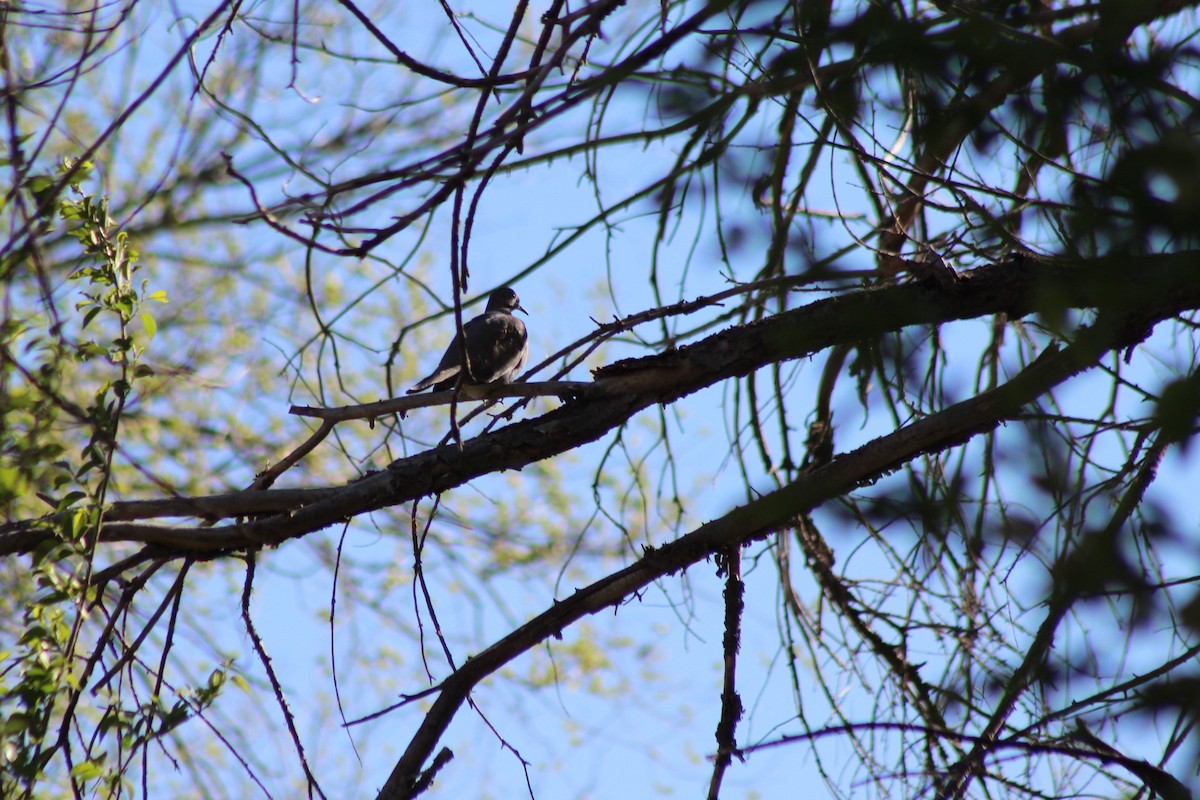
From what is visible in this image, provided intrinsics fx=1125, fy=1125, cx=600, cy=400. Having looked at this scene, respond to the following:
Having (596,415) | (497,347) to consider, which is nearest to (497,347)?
(497,347)

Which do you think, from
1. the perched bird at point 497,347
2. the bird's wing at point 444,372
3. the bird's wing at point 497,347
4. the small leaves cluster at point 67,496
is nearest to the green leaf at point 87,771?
the small leaves cluster at point 67,496

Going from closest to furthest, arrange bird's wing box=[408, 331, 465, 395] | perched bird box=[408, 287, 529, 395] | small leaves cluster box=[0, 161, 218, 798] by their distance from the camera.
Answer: small leaves cluster box=[0, 161, 218, 798]
bird's wing box=[408, 331, 465, 395]
perched bird box=[408, 287, 529, 395]

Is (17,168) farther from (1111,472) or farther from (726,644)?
(1111,472)

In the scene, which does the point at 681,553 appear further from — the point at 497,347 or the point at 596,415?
the point at 497,347

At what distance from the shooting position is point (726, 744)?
7.55 feet

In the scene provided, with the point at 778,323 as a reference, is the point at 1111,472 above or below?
below

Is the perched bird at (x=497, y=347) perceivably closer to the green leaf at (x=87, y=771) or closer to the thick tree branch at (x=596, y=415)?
the thick tree branch at (x=596, y=415)

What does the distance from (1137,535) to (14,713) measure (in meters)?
2.29

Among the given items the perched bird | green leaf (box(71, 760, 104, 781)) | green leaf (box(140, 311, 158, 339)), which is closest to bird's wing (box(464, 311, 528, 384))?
the perched bird

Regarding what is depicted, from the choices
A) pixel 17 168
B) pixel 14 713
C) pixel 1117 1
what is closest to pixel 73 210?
pixel 17 168

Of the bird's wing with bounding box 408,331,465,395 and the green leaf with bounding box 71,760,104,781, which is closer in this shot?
the green leaf with bounding box 71,760,104,781

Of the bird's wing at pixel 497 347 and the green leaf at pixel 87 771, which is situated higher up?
the bird's wing at pixel 497 347

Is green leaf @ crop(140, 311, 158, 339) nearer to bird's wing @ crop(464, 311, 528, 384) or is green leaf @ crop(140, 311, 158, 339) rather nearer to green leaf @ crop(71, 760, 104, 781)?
green leaf @ crop(71, 760, 104, 781)

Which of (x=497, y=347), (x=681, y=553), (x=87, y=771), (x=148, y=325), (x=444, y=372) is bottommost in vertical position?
(x=87, y=771)
